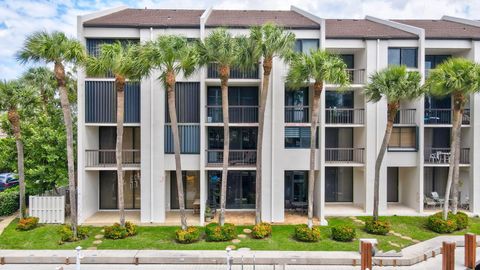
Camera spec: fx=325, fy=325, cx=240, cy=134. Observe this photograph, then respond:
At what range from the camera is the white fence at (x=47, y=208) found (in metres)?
18.9

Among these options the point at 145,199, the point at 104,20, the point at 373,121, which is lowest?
the point at 145,199

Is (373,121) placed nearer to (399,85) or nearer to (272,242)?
(399,85)

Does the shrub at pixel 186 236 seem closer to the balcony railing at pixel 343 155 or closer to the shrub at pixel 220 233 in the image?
the shrub at pixel 220 233

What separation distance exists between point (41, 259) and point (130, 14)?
16.5 metres

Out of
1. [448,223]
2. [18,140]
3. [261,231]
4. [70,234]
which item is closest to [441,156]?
[448,223]

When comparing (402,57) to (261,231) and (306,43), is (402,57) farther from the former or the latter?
(261,231)

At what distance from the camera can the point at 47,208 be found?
1895cm

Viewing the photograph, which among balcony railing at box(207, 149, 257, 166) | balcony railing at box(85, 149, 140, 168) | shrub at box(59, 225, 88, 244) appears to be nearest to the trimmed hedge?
balcony railing at box(207, 149, 257, 166)

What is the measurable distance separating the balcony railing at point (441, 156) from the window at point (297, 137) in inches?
373

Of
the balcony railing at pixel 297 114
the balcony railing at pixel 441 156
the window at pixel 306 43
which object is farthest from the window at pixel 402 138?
the window at pixel 306 43

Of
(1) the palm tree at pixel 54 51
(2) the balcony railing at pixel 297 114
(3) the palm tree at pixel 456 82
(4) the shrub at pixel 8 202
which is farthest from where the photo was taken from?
(2) the balcony railing at pixel 297 114

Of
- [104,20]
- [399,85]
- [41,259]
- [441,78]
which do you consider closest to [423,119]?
[441,78]

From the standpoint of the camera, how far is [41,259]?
1454 cm

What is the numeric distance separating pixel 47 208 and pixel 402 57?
80.4 feet
